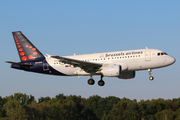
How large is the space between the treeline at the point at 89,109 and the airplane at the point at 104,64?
6238 cm

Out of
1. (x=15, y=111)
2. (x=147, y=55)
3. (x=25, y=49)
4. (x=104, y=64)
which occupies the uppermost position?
(x=25, y=49)

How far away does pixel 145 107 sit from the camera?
146375 millimetres

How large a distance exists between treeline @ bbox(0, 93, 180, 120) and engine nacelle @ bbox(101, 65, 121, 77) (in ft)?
227

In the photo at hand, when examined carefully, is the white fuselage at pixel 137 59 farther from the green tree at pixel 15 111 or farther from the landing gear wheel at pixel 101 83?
the green tree at pixel 15 111

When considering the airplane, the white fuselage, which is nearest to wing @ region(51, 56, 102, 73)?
the airplane

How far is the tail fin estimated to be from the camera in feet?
187

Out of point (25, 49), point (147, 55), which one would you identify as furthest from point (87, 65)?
point (25, 49)

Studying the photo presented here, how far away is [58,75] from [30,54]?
6515mm

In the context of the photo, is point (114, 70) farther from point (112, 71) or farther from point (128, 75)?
point (128, 75)

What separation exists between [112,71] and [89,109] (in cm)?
13617

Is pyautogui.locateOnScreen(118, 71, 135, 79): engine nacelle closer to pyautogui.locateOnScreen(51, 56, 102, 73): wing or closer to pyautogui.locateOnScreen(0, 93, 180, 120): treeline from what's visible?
pyautogui.locateOnScreen(51, 56, 102, 73): wing

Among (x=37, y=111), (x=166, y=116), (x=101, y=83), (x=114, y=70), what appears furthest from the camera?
(x=37, y=111)

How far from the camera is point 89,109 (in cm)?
18375

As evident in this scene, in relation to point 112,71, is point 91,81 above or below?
below
